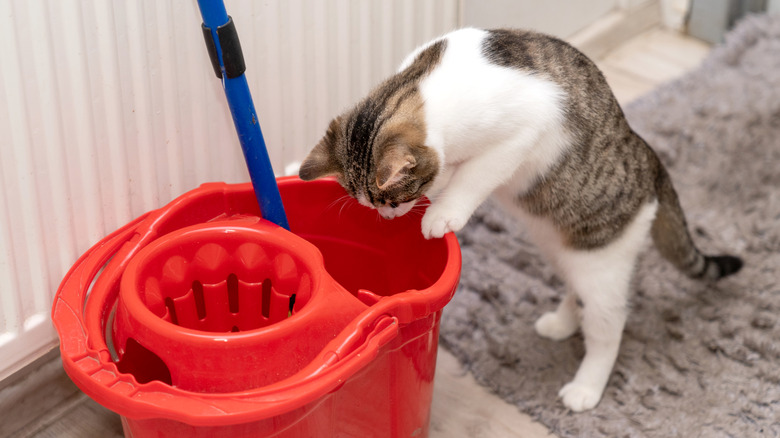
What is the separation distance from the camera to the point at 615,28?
2457 millimetres

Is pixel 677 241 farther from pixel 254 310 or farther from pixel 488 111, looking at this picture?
pixel 254 310

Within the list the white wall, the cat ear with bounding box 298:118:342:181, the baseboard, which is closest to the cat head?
the cat ear with bounding box 298:118:342:181

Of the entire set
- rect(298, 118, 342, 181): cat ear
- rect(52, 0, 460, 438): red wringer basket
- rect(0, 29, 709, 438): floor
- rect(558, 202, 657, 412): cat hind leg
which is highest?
rect(298, 118, 342, 181): cat ear

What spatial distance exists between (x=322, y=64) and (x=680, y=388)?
870mm

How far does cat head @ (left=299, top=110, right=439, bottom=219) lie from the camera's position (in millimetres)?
1104

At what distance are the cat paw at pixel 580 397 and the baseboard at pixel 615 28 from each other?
1.19 meters

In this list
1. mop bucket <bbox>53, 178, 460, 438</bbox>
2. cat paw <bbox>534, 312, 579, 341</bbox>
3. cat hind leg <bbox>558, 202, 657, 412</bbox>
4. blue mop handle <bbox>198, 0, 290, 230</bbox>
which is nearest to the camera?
mop bucket <bbox>53, 178, 460, 438</bbox>

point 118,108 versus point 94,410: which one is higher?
point 118,108

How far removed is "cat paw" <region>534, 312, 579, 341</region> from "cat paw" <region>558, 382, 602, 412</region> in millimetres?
147

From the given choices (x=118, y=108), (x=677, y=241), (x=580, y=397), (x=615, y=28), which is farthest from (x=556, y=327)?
(x=615, y=28)

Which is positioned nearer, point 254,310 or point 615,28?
point 254,310

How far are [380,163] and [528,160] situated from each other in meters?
0.28

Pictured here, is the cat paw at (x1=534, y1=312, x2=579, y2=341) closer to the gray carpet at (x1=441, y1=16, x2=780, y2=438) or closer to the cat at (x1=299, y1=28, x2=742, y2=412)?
the gray carpet at (x1=441, y1=16, x2=780, y2=438)

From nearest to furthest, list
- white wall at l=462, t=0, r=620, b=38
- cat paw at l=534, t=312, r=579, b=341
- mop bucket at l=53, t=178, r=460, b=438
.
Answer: mop bucket at l=53, t=178, r=460, b=438 < cat paw at l=534, t=312, r=579, b=341 < white wall at l=462, t=0, r=620, b=38
